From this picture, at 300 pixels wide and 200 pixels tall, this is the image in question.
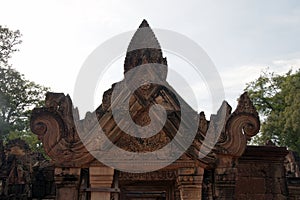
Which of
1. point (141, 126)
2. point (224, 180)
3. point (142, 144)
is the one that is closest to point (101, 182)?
point (142, 144)

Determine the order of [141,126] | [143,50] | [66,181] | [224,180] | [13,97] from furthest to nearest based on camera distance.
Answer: [13,97], [143,50], [141,126], [224,180], [66,181]

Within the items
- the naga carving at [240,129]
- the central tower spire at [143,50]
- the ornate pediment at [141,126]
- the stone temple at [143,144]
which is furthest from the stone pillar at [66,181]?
the naga carving at [240,129]

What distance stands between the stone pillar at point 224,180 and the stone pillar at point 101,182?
1746 mm

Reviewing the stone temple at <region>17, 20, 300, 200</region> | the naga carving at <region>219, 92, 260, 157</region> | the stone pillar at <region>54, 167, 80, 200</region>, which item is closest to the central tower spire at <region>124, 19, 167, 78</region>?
the stone temple at <region>17, 20, 300, 200</region>

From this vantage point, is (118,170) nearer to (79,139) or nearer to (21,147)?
(79,139)

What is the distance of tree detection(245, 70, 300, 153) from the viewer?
995 inches

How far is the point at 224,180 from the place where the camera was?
5.62 m

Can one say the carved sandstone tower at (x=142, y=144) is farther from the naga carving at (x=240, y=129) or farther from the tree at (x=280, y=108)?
the tree at (x=280, y=108)

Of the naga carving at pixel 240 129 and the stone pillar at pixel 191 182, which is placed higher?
the naga carving at pixel 240 129

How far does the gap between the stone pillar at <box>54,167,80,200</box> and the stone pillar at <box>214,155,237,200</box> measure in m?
2.28

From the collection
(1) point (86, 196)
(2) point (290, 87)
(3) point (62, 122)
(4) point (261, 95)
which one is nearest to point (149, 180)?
(1) point (86, 196)

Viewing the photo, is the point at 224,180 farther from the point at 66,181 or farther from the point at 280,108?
the point at 280,108

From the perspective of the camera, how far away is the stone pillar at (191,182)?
5.53 metres

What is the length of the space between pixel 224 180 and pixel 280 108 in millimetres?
27313
